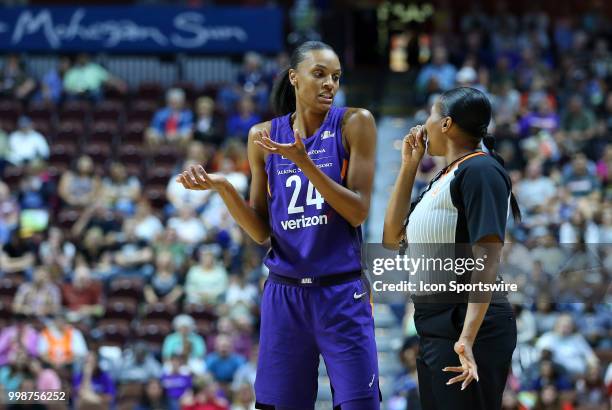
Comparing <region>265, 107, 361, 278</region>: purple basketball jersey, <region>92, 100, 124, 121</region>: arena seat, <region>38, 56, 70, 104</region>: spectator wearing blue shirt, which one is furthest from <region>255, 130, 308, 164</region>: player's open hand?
<region>38, 56, 70, 104</region>: spectator wearing blue shirt

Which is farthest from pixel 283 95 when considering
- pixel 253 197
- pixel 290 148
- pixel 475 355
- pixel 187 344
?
pixel 187 344

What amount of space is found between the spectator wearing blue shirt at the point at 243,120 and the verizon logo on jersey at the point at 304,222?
1029 centimetres

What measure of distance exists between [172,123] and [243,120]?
3.61ft

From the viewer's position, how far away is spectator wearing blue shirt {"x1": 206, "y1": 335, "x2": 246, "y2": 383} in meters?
10.5

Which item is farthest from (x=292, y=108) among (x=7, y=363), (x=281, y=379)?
(x=7, y=363)

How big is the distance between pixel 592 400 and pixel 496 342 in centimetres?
589

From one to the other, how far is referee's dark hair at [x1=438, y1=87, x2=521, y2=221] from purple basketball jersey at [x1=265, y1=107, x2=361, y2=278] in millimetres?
515

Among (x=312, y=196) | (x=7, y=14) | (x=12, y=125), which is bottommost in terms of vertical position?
(x=312, y=196)

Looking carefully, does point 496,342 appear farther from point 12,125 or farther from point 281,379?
point 12,125

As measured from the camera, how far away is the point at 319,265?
4.28 metres

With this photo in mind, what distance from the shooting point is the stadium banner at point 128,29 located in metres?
17.2

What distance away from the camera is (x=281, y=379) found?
4.30 meters

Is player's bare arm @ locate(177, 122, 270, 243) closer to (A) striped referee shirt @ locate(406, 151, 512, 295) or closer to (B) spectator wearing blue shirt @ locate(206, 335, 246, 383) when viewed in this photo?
(A) striped referee shirt @ locate(406, 151, 512, 295)

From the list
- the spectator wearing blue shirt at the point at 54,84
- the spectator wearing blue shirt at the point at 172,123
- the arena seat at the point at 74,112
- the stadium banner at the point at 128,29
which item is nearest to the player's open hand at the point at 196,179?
the spectator wearing blue shirt at the point at 172,123
